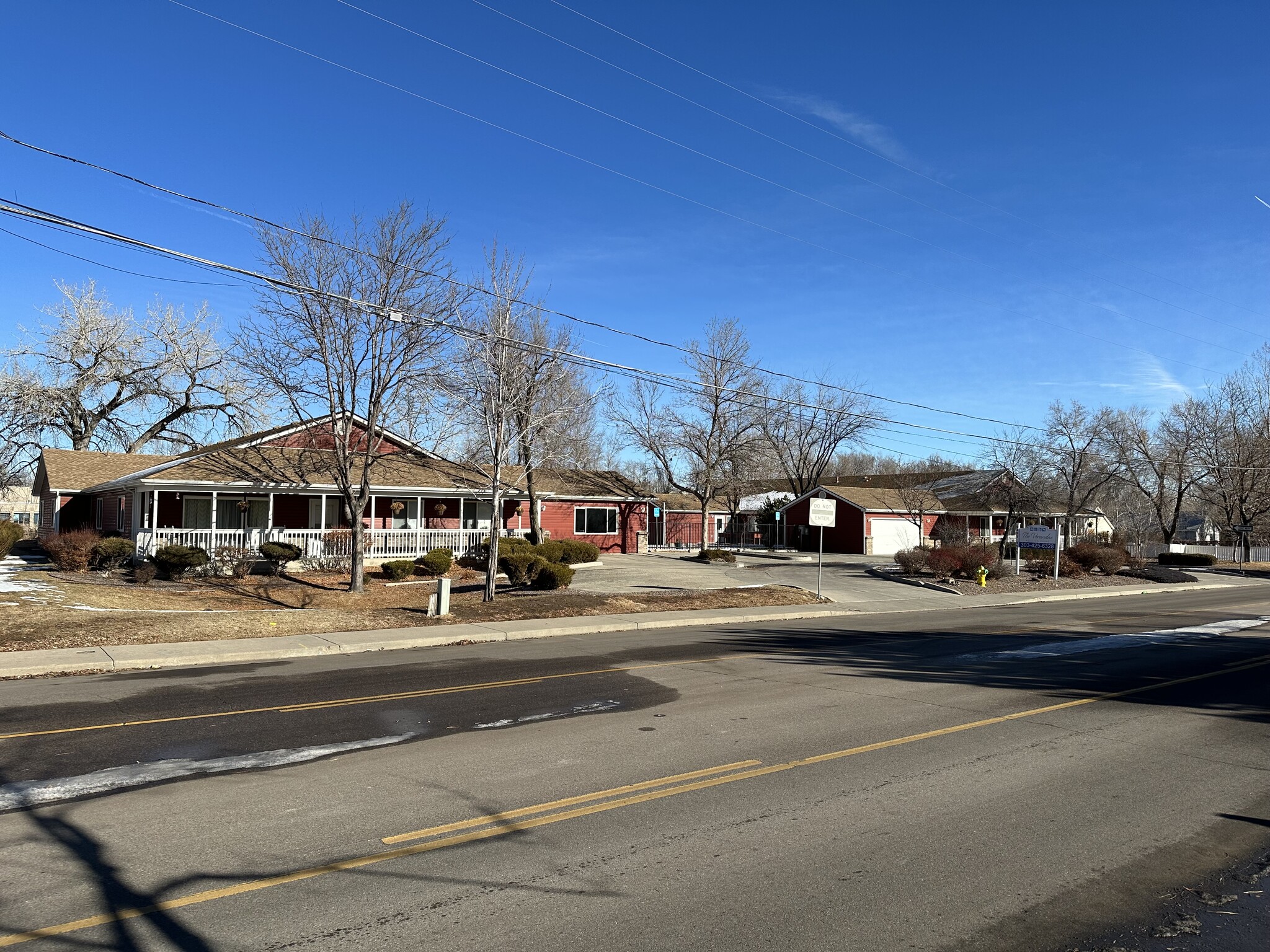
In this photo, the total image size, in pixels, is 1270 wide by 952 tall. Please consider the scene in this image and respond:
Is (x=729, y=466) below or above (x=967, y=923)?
above

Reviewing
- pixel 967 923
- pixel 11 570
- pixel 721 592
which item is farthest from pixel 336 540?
pixel 967 923

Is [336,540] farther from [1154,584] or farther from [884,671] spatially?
[1154,584]

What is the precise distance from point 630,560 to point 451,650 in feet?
89.6

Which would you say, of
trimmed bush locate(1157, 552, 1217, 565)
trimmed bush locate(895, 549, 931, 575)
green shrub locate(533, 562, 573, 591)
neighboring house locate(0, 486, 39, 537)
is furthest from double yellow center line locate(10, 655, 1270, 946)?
neighboring house locate(0, 486, 39, 537)

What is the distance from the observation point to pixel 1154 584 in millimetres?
36250

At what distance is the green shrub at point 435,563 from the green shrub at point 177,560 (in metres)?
6.77

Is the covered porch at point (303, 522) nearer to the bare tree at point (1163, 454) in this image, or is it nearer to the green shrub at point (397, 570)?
the green shrub at point (397, 570)

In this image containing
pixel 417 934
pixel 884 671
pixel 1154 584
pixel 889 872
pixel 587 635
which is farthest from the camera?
pixel 1154 584

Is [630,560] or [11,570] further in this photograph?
[630,560]

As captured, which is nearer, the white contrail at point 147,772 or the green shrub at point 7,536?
the white contrail at point 147,772

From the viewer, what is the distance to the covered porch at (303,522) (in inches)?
1110

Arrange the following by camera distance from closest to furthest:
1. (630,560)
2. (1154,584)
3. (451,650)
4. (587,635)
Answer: (451,650) < (587,635) < (1154,584) < (630,560)

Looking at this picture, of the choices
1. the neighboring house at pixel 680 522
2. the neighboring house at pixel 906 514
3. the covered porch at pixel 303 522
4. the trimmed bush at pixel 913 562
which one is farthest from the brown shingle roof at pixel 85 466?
the neighboring house at pixel 906 514

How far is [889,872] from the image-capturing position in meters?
5.02
